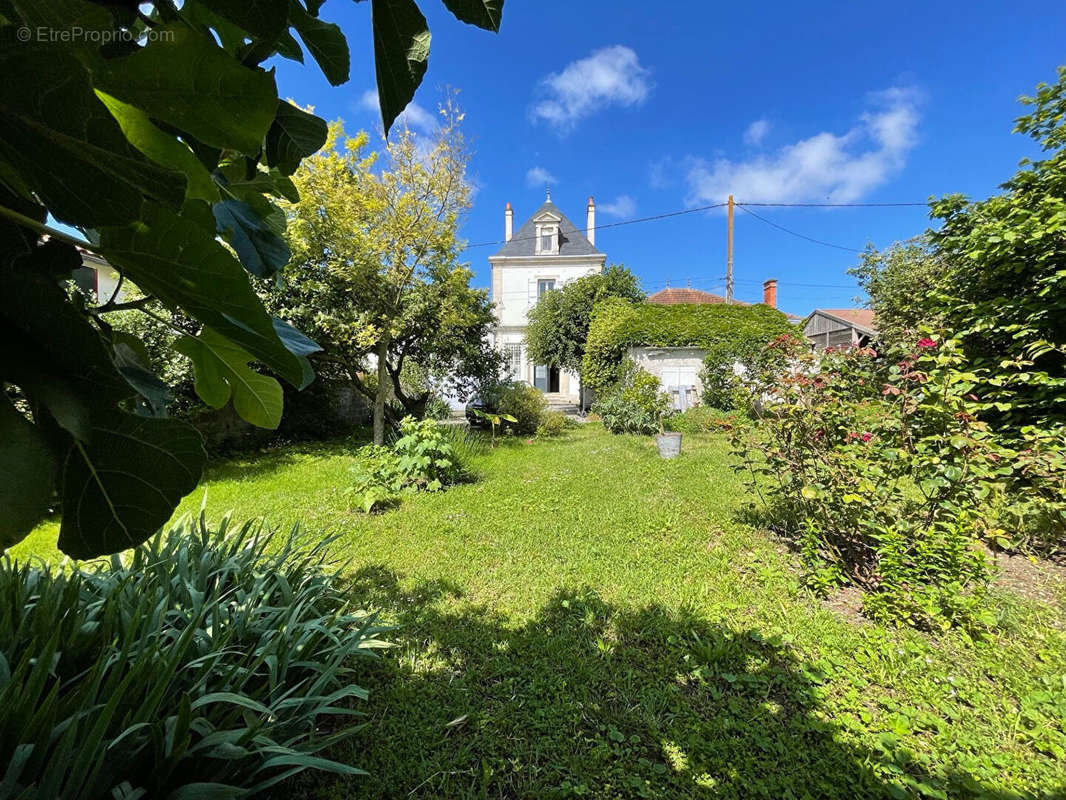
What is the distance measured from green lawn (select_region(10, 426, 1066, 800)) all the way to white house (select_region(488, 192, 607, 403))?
15843mm

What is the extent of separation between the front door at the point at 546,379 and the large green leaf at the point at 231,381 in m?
19.2

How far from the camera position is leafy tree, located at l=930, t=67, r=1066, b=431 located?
3510mm

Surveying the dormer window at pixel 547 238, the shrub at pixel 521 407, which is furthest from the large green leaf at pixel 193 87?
the dormer window at pixel 547 238

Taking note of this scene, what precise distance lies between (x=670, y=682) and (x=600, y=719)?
445 millimetres

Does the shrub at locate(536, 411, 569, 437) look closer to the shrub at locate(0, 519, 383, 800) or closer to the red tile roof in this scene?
the shrub at locate(0, 519, 383, 800)

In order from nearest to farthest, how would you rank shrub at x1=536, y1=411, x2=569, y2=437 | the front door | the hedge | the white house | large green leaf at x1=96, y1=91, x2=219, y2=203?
1. large green leaf at x1=96, y1=91, x2=219, y2=203
2. shrub at x1=536, y1=411, x2=569, y2=437
3. the hedge
4. the white house
5. the front door

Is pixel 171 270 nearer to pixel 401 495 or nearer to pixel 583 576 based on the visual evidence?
pixel 583 576

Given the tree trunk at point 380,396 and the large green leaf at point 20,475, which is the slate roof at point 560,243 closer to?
the tree trunk at point 380,396

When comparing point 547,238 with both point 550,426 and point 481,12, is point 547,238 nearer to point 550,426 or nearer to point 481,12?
point 550,426

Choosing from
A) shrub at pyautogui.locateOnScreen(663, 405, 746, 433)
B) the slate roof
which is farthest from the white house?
shrub at pyautogui.locateOnScreen(663, 405, 746, 433)

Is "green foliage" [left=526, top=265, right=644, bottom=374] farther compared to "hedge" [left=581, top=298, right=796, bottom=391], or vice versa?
"green foliage" [left=526, top=265, right=644, bottom=374]

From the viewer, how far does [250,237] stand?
630mm

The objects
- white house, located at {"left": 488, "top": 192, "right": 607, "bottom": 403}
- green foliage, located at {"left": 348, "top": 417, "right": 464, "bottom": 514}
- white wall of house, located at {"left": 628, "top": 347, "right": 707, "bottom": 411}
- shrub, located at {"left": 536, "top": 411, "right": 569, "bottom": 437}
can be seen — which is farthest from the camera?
white house, located at {"left": 488, "top": 192, "right": 607, "bottom": 403}

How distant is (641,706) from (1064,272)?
15.2ft
